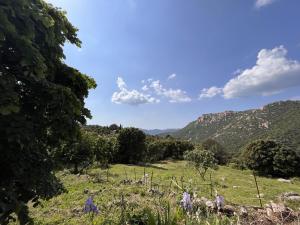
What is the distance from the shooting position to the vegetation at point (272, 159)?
68.9 meters

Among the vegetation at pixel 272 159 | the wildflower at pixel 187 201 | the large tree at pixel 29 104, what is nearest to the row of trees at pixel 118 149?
the large tree at pixel 29 104

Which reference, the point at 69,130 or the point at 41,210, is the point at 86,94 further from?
the point at 41,210

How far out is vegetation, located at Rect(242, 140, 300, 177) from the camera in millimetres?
68938

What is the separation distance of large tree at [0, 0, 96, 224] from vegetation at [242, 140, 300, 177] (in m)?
68.4

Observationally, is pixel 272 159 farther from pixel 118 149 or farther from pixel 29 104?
pixel 29 104

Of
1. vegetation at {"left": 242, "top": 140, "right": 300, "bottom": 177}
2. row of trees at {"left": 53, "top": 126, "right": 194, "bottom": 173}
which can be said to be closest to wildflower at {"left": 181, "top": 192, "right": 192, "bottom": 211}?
row of trees at {"left": 53, "top": 126, "right": 194, "bottom": 173}

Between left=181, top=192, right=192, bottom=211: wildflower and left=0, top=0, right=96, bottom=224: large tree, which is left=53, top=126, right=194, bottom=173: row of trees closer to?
left=0, top=0, right=96, bottom=224: large tree

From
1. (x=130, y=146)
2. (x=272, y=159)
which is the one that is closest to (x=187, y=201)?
(x=130, y=146)

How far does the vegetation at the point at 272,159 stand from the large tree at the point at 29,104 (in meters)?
68.4

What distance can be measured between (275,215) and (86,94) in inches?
231

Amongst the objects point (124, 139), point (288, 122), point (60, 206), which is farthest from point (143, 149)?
point (288, 122)

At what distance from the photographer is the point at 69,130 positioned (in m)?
7.94

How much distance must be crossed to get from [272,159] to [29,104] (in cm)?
7077

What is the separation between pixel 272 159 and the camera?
70.6 metres
